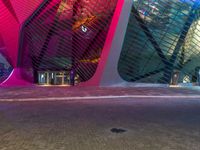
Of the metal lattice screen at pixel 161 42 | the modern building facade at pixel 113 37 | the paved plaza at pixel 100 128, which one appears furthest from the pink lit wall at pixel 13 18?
the paved plaza at pixel 100 128

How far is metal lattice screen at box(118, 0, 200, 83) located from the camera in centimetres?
2320

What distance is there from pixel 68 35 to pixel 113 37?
17.3 feet

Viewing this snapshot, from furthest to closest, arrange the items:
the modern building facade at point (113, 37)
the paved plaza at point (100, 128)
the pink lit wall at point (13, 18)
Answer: the pink lit wall at point (13, 18), the modern building facade at point (113, 37), the paved plaza at point (100, 128)

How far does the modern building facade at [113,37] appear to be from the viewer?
75.9 ft

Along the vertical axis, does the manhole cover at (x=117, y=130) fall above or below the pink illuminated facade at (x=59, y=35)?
below

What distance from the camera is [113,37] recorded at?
23.0m

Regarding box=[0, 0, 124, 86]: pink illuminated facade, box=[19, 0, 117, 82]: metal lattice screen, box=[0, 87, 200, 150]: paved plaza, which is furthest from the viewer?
box=[19, 0, 117, 82]: metal lattice screen

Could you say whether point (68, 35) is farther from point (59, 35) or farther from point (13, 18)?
point (13, 18)

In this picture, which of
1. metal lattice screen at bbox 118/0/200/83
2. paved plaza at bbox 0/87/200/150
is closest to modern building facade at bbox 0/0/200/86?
metal lattice screen at bbox 118/0/200/83

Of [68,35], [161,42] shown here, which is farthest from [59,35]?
[161,42]

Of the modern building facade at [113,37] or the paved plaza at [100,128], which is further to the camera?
the modern building facade at [113,37]

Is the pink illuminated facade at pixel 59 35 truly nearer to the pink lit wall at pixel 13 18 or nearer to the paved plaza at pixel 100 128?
the pink lit wall at pixel 13 18

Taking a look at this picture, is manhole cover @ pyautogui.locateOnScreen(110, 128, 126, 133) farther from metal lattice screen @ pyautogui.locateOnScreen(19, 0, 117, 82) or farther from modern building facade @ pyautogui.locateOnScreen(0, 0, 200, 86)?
metal lattice screen @ pyautogui.locateOnScreen(19, 0, 117, 82)

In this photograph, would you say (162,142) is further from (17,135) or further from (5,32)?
(5,32)
